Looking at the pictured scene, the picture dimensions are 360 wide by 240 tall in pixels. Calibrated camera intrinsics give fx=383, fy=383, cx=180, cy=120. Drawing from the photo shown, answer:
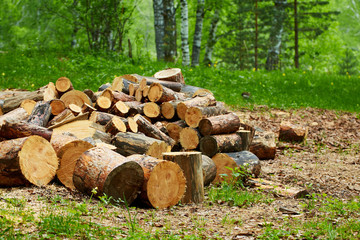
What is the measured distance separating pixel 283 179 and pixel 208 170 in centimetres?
159

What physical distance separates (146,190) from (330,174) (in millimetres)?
3970

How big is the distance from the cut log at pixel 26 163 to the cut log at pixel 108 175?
493 mm

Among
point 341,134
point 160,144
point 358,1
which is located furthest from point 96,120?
point 358,1

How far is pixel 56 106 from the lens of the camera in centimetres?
756

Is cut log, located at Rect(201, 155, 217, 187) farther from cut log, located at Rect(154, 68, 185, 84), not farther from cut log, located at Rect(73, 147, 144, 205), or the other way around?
cut log, located at Rect(154, 68, 185, 84)

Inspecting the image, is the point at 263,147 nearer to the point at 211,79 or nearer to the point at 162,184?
the point at 162,184

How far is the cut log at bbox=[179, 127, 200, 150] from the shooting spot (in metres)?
7.30

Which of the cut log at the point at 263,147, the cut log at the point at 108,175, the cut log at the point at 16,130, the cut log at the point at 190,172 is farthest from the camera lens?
the cut log at the point at 263,147

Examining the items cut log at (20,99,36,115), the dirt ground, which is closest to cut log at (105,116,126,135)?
the dirt ground

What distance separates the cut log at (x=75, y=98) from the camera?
8031 millimetres

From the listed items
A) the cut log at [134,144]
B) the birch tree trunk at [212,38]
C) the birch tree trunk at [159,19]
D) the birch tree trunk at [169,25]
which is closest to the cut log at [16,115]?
the cut log at [134,144]

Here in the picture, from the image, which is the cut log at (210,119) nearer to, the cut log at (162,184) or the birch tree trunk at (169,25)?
the cut log at (162,184)

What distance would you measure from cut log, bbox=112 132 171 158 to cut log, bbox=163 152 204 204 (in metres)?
0.99

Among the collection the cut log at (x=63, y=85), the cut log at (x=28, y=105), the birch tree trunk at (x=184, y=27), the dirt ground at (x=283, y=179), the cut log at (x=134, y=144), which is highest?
the birch tree trunk at (x=184, y=27)
